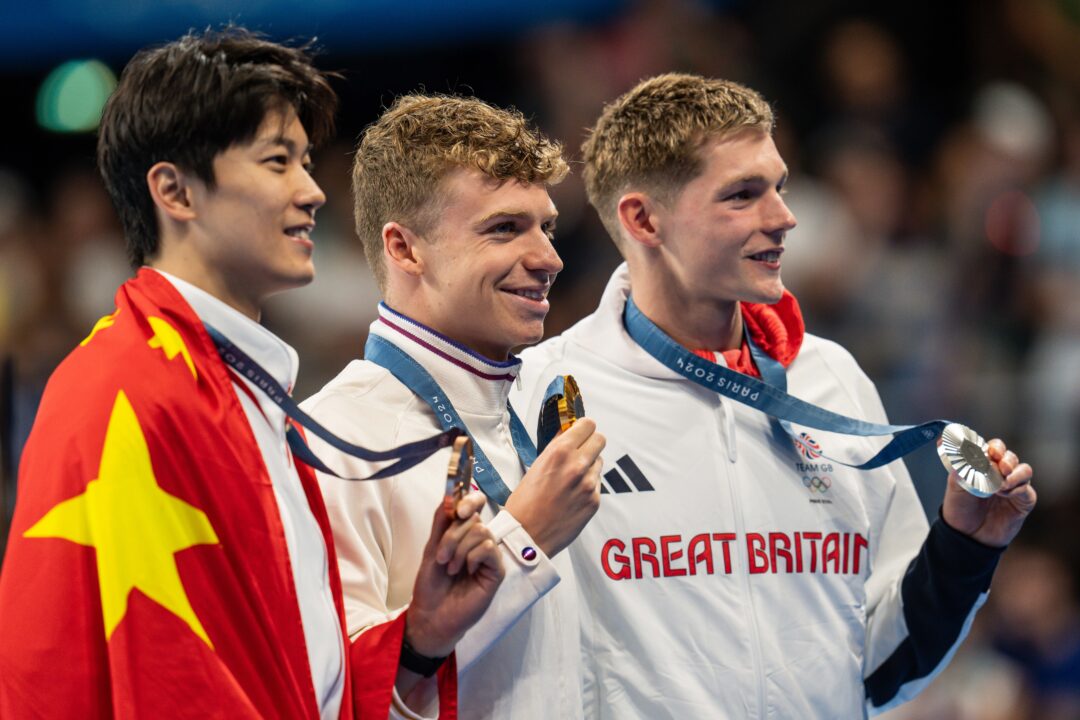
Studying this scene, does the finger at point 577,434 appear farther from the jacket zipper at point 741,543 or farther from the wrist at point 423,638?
the jacket zipper at point 741,543

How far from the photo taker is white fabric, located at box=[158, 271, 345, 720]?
236cm

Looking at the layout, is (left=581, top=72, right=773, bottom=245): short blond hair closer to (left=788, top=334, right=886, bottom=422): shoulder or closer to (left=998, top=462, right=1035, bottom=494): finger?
(left=788, top=334, right=886, bottom=422): shoulder

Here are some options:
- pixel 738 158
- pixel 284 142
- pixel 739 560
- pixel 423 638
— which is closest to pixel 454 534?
pixel 423 638

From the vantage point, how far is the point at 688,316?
3545 mm

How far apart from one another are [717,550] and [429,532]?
771 mm

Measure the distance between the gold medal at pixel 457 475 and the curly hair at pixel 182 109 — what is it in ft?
1.92

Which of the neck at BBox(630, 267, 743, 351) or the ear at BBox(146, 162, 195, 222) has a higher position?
the ear at BBox(146, 162, 195, 222)

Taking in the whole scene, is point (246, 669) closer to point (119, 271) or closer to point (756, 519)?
point (756, 519)

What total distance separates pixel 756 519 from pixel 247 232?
1.47 m

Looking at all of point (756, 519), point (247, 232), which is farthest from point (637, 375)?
point (247, 232)

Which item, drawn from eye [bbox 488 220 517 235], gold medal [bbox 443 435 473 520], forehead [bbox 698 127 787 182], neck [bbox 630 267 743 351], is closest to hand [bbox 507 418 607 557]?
gold medal [bbox 443 435 473 520]

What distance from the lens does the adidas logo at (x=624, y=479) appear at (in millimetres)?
3320

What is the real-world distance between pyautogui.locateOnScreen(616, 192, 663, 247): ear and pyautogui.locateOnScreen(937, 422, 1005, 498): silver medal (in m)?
0.82

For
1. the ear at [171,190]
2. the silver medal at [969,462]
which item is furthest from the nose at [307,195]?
the silver medal at [969,462]
